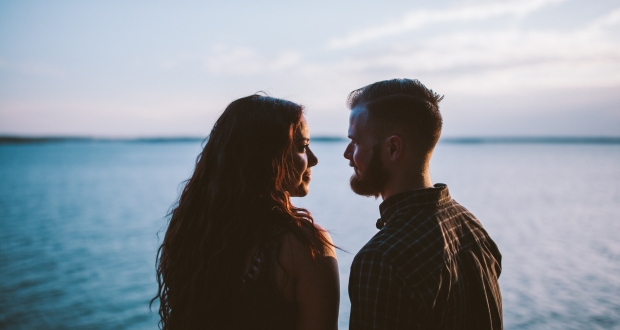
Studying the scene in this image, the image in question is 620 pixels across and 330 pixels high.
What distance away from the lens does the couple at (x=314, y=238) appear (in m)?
1.80

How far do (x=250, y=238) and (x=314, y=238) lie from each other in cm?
30

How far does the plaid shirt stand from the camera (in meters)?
1.76

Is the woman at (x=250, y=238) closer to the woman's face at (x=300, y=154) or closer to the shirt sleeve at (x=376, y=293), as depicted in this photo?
the woman's face at (x=300, y=154)

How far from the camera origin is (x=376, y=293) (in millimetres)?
1760

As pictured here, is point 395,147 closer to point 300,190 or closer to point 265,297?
point 300,190

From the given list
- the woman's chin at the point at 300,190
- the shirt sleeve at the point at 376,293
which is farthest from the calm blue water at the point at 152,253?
the shirt sleeve at the point at 376,293

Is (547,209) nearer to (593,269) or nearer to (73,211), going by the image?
(593,269)

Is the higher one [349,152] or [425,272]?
[349,152]

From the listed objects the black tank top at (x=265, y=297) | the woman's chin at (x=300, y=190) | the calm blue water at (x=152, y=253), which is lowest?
the calm blue water at (x=152, y=253)

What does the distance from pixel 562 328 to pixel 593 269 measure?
467 centimetres

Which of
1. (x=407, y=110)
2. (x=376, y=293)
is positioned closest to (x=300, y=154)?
(x=407, y=110)

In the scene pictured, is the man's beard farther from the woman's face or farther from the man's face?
the woman's face

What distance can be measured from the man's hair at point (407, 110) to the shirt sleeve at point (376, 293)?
64 centimetres

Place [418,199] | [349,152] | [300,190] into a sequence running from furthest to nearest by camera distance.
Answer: [300,190]
[349,152]
[418,199]
